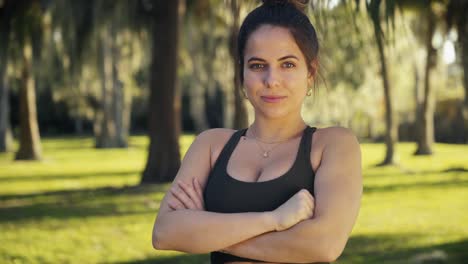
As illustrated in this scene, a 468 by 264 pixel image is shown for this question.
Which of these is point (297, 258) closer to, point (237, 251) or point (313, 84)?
point (237, 251)

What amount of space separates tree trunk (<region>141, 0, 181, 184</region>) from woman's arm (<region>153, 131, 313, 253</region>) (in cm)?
1255

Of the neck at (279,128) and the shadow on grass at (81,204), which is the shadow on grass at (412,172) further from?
the neck at (279,128)

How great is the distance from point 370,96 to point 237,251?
36.0m

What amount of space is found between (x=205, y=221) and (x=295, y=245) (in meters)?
0.30

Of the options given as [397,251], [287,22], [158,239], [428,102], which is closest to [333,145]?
[287,22]

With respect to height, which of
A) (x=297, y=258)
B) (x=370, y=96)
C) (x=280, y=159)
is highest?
(x=280, y=159)

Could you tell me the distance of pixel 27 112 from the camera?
75.2ft

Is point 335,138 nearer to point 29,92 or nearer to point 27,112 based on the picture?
point 29,92

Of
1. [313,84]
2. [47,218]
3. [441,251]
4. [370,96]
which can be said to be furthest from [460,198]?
[370,96]

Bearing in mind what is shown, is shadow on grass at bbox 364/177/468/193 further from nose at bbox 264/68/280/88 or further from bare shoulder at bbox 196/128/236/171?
nose at bbox 264/68/280/88

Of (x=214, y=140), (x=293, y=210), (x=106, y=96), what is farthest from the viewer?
(x=106, y=96)

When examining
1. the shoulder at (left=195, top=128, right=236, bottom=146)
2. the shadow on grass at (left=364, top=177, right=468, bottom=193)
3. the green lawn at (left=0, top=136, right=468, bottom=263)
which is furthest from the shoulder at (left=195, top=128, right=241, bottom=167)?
Result: the shadow on grass at (left=364, top=177, right=468, bottom=193)

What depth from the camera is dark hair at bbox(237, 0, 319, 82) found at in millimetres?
2465

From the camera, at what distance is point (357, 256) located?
806 centimetres
